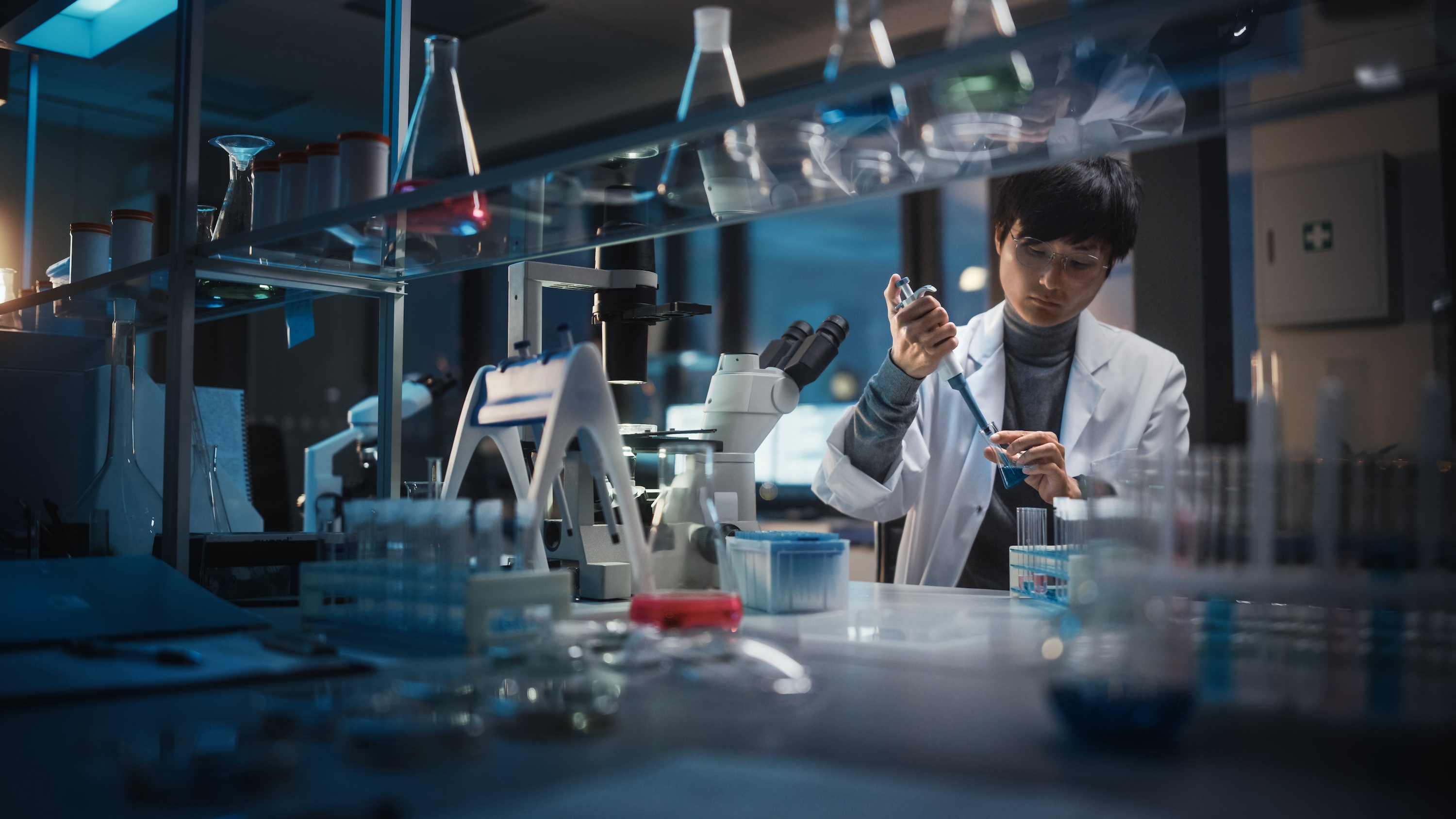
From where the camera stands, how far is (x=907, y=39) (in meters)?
3.81

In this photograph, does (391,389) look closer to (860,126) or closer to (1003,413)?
(860,126)

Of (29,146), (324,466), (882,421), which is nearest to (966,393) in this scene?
(882,421)

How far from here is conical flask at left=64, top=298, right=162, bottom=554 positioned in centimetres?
142

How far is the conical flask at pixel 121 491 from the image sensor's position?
1.42 meters

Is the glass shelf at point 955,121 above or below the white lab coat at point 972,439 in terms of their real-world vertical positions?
above

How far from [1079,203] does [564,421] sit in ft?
4.94

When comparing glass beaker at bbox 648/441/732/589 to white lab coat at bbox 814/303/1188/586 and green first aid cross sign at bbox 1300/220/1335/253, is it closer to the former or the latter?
white lab coat at bbox 814/303/1188/586

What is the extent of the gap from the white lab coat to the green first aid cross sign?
0.88 metres

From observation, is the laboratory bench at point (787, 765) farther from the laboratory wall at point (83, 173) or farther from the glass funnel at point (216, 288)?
the laboratory wall at point (83, 173)

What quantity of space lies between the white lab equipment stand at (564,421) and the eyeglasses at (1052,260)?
4.55 ft

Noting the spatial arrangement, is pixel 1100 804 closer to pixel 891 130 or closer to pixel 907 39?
pixel 891 130

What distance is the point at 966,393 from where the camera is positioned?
1855mm

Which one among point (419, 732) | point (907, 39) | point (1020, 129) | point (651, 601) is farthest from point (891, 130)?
point (907, 39)

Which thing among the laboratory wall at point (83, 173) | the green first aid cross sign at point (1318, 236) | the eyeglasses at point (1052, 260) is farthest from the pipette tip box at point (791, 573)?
the laboratory wall at point (83, 173)
